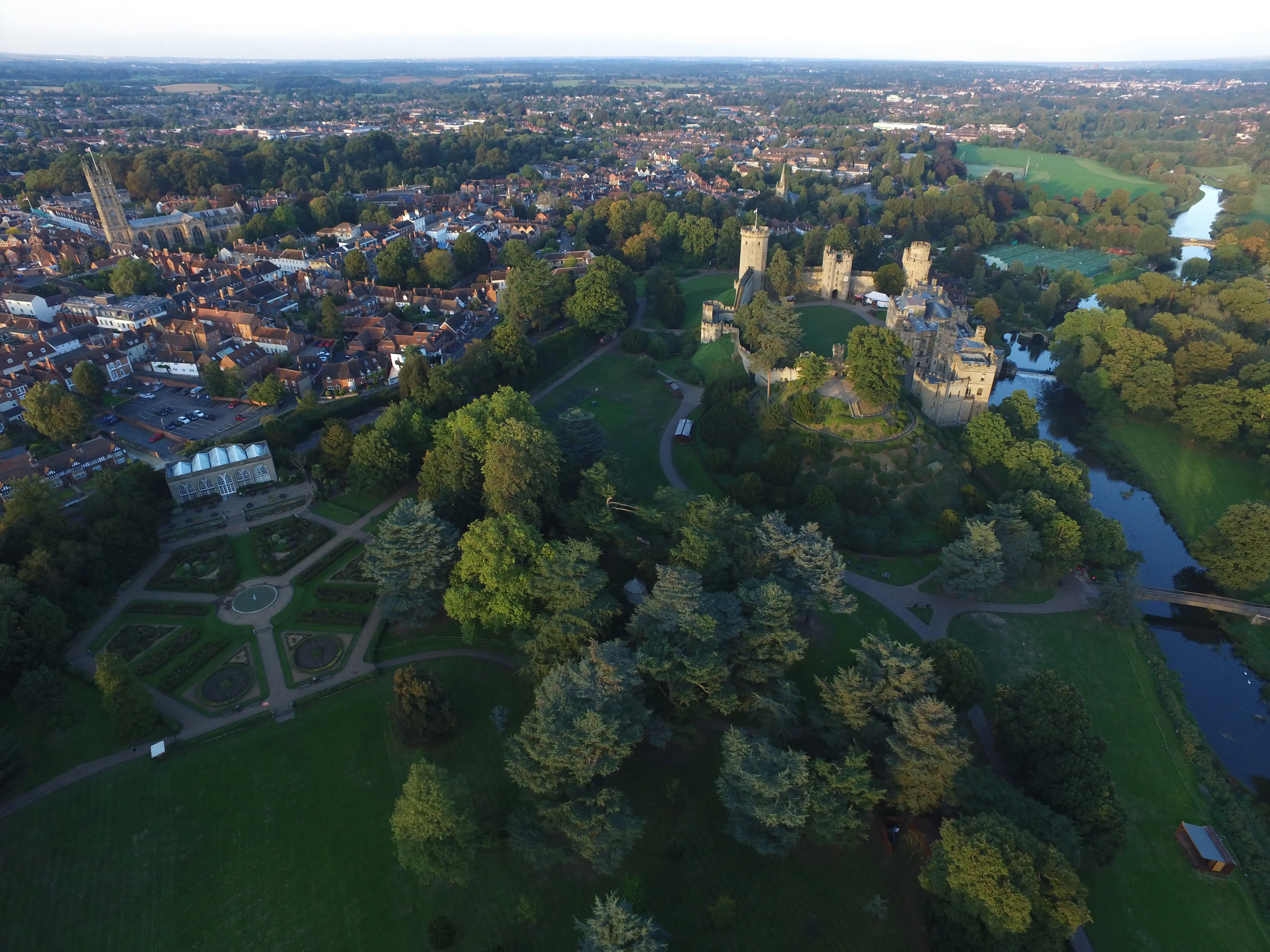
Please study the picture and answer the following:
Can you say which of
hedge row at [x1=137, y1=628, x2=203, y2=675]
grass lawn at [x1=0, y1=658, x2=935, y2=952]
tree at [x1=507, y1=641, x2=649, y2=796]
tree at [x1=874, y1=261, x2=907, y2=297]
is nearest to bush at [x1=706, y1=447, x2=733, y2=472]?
grass lawn at [x1=0, y1=658, x2=935, y2=952]

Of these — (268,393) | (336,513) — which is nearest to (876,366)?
(336,513)

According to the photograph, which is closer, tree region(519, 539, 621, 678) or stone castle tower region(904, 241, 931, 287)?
Answer: tree region(519, 539, 621, 678)

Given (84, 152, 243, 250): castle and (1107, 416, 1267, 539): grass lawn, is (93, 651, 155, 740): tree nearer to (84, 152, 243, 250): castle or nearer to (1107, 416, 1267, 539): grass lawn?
(1107, 416, 1267, 539): grass lawn

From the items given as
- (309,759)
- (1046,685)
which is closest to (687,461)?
(1046,685)

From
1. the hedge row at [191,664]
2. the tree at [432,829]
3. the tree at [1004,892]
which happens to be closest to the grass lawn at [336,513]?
the hedge row at [191,664]

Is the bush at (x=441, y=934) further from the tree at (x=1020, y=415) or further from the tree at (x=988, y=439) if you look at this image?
the tree at (x=1020, y=415)

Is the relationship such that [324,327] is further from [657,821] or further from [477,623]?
[657,821]

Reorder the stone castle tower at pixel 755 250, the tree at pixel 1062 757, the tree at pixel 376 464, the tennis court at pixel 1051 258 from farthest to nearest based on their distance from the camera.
Answer: the tennis court at pixel 1051 258, the stone castle tower at pixel 755 250, the tree at pixel 376 464, the tree at pixel 1062 757
